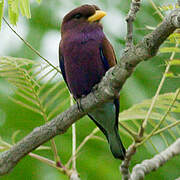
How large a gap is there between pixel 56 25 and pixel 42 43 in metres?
0.47

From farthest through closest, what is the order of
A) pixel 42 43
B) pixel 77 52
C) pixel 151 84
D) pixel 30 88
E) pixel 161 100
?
pixel 42 43
pixel 151 84
pixel 77 52
pixel 161 100
pixel 30 88

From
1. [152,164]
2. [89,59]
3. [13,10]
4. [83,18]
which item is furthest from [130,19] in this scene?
[83,18]

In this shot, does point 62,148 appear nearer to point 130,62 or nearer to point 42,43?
point 42,43

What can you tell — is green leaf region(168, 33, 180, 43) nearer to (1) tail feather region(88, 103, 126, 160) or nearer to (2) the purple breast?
(2) the purple breast

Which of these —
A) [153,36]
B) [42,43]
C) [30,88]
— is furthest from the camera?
[42,43]

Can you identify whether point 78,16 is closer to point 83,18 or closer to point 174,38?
point 83,18

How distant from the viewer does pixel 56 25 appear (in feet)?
19.4

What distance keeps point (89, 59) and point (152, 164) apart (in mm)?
979

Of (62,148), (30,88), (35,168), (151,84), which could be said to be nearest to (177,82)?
(151,84)

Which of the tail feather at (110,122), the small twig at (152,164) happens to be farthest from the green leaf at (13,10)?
the tail feather at (110,122)

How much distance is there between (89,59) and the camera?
3.60 m

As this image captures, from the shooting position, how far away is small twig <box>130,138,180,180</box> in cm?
292

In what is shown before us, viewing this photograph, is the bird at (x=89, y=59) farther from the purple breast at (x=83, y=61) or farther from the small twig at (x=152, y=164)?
the small twig at (x=152, y=164)

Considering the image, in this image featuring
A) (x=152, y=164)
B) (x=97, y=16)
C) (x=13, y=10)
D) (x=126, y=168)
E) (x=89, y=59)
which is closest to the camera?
(x=13, y=10)
